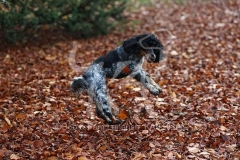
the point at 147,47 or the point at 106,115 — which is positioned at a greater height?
the point at 147,47

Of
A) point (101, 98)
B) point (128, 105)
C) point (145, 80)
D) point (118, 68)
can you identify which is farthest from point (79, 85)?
point (128, 105)

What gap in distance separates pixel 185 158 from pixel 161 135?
26.9 inches

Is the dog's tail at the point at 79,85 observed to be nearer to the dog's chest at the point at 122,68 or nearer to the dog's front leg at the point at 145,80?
the dog's chest at the point at 122,68

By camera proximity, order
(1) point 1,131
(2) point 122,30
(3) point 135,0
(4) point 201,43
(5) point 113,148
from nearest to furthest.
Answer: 1. (5) point 113,148
2. (1) point 1,131
3. (4) point 201,43
4. (2) point 122,30
5. (3) point 135,0

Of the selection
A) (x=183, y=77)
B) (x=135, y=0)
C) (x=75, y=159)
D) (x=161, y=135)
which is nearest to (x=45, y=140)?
(x=75, y=159)

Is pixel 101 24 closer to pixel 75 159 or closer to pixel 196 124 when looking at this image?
pixel 196 124

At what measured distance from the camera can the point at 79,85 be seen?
18.5ft

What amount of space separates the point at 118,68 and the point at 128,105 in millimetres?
1307

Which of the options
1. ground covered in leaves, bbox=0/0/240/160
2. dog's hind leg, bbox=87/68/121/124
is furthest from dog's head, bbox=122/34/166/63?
dog's hind leg, bbox=87/68/121/124

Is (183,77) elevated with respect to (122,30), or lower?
lower

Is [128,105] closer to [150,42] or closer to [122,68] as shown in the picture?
[122,68]

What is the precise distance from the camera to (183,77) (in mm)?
8258

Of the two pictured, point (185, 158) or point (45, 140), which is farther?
Answer: point (45, 140)

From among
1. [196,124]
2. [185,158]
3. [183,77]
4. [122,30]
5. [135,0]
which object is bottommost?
[185,158]
